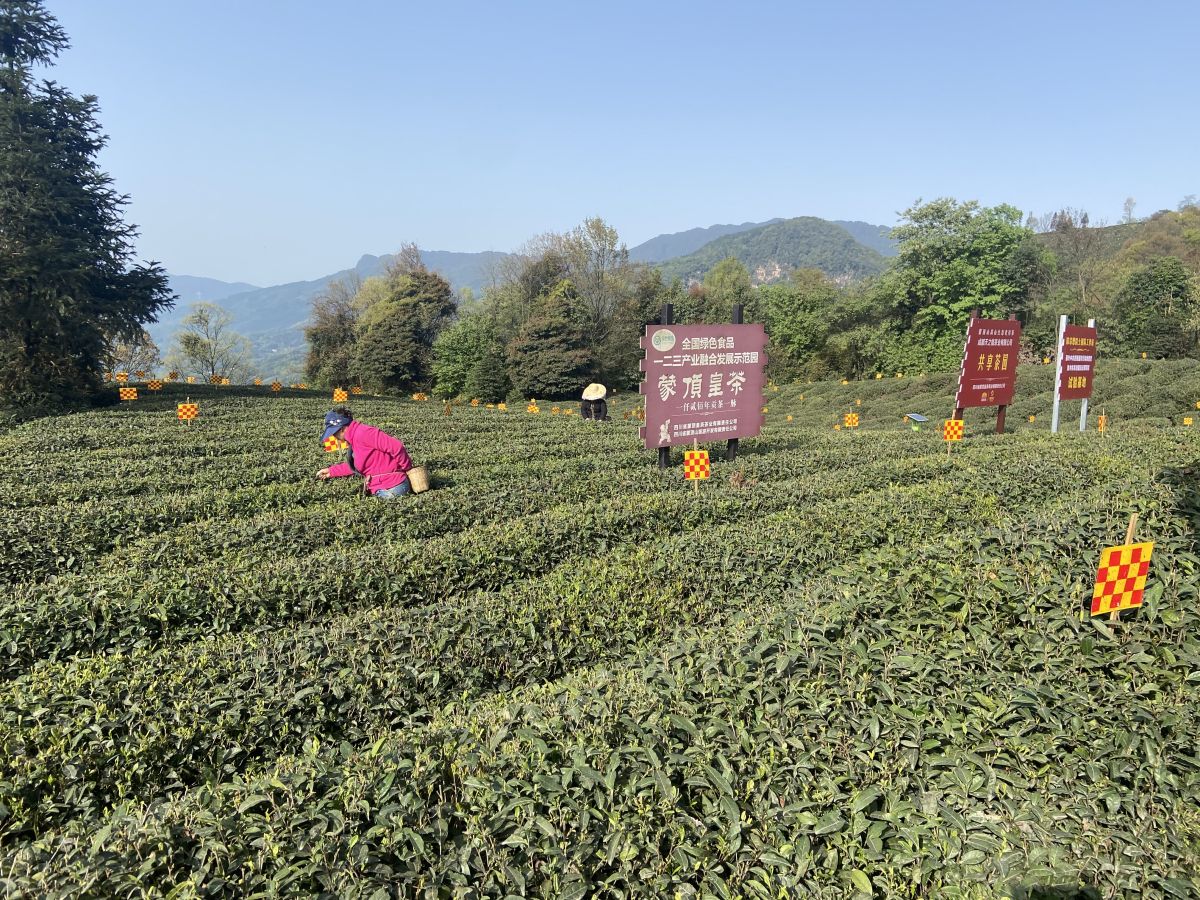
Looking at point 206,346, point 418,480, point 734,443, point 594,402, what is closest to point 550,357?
point 594,402

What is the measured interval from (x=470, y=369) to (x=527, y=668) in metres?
41.9

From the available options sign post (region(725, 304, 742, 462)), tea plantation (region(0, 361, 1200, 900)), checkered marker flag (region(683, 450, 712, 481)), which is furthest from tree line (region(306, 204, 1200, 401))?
tea plantation (region(0, 361, 1200, 900))

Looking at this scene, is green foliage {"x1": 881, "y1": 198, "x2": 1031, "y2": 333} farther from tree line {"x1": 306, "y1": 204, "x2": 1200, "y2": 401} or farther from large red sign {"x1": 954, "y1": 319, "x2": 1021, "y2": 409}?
large red sign {"x1": 954, "y1": 319, "x2": 1021, "y2": 409}

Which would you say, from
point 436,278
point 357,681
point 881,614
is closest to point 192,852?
point 357,681

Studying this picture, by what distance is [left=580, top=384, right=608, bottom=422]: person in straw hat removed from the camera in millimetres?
23750

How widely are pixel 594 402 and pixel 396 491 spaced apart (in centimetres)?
1566

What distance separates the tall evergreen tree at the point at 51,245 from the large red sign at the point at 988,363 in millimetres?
24542

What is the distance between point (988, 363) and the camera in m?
14.8

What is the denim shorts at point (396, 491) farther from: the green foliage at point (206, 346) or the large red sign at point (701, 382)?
the green foliage at point (206, 346)

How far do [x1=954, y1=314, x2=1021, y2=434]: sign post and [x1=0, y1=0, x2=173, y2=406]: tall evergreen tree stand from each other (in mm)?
24536

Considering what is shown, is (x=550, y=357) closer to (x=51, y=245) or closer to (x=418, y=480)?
(x=51, y=245)

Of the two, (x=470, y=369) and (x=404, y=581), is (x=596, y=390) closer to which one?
(x=404, y=581)

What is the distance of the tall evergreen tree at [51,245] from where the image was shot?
19.0 m

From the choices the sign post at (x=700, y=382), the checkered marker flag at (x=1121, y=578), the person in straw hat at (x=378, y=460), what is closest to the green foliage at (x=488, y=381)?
the sign post at (x=700, y=382)
